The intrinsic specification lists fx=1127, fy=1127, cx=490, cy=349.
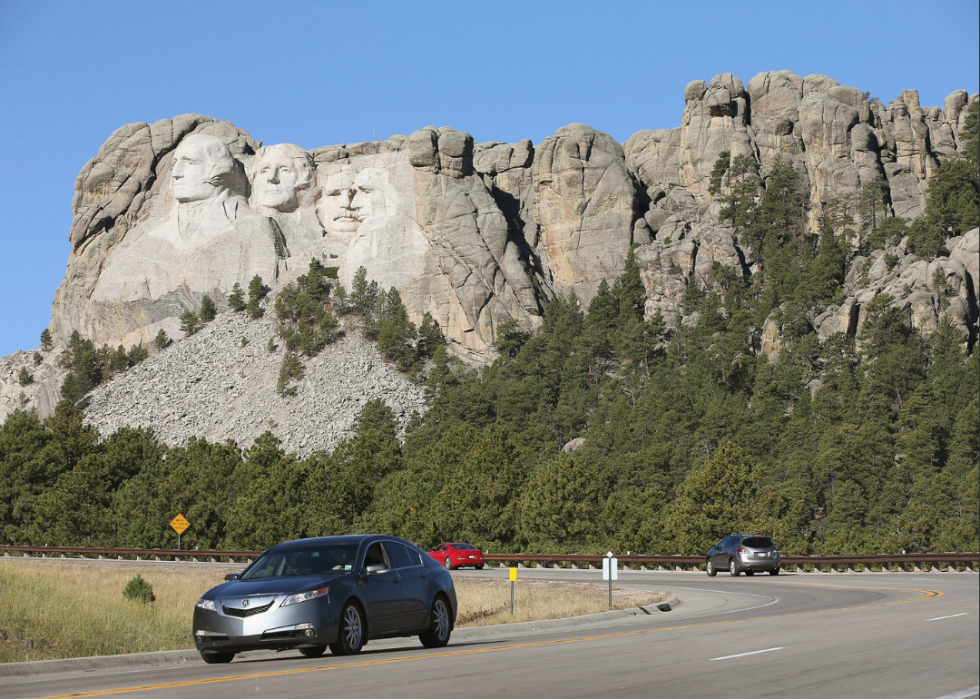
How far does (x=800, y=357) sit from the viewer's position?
366ft

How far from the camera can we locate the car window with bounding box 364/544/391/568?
15.3 m

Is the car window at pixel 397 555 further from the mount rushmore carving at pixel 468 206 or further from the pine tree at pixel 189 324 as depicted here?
the pine tree at pixel 189 324

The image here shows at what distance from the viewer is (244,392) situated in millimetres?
133500

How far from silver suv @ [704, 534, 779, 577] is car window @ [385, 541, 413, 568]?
2563 centimetres

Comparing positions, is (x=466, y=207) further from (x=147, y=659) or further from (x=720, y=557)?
(x=147, y=659)

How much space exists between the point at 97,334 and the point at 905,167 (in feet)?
353

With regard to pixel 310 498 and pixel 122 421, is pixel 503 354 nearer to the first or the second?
pixel 122 421

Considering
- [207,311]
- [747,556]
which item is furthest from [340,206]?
[747,556]

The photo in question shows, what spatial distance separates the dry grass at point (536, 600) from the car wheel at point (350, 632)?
800 cm

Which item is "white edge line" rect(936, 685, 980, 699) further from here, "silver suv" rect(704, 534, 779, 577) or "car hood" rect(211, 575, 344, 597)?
"silver suv" rect(704, 534, 779, 577)

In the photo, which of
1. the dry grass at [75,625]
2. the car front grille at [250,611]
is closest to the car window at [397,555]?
the car front grille at [250,611]

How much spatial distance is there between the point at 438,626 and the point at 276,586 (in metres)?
3.07

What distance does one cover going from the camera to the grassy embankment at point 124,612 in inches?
684

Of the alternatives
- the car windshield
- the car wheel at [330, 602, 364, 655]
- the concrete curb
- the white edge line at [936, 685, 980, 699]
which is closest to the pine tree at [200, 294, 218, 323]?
the concrete curb
